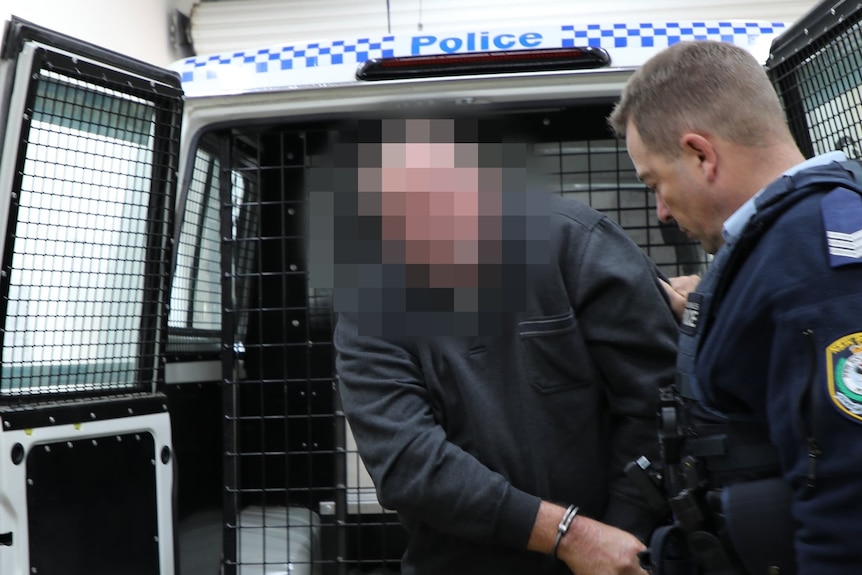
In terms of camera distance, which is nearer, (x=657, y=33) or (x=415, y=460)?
(x=415, y=460)

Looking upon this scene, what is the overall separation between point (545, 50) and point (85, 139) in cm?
118

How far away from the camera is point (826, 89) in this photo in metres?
2.16

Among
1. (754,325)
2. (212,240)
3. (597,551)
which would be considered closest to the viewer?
(754,325)

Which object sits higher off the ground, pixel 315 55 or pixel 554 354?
pixel 315 55

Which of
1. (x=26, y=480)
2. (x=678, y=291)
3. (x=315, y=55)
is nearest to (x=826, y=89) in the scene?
(x=678, y=291)

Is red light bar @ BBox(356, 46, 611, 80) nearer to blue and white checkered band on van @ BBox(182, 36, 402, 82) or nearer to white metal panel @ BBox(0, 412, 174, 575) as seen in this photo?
blue and white checkered band on van @ BBox(182, 36, 402, 82)

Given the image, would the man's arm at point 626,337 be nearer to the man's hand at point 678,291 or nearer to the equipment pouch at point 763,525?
the man's hand at point 678,291

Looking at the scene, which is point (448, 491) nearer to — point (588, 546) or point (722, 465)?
point (588, 546)

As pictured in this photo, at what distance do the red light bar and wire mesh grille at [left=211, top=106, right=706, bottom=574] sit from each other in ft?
0.83

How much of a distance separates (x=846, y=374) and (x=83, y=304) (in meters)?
1.77

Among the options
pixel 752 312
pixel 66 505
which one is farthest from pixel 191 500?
pixel 752 312

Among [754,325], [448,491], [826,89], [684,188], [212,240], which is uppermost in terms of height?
[826,89]

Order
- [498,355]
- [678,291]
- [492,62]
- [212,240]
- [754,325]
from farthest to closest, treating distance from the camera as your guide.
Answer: [212,240]
[492,62]
[678,291]
[498,355]
[754,325]

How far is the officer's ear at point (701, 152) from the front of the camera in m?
1.46
